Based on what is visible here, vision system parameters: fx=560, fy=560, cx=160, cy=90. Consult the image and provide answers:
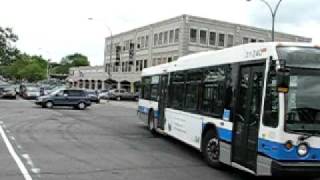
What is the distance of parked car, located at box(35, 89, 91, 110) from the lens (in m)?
40.6

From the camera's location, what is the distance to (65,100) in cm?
4097

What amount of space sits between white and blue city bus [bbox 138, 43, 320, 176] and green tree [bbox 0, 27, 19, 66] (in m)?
65.5

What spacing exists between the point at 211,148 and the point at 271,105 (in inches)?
130

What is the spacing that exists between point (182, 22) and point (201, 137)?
63.8 metres

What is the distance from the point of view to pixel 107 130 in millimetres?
22016

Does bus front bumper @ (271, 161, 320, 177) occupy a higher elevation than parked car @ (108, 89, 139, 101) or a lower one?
lower

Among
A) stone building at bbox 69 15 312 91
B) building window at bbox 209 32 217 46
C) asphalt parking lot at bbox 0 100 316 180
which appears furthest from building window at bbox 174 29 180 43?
asphalt parking lot at bbox 0 100 316 180

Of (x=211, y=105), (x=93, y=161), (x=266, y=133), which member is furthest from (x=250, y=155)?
(x=93, y=161)

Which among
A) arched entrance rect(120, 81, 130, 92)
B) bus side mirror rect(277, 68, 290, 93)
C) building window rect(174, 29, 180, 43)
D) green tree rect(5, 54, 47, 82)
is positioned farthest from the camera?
green tree rect(5, 54, 47, 82)

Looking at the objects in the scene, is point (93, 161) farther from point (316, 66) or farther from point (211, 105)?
point (316, 66)

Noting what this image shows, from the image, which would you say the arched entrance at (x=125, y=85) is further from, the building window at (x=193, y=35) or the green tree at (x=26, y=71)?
the green tree at (x=26, y=71)

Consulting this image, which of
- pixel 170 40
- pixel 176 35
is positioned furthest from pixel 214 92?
pixel 170 40

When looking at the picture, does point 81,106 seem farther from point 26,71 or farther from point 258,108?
point 26,71

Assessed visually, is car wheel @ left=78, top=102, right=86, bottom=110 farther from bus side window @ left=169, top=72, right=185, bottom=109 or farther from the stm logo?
the stm logo
